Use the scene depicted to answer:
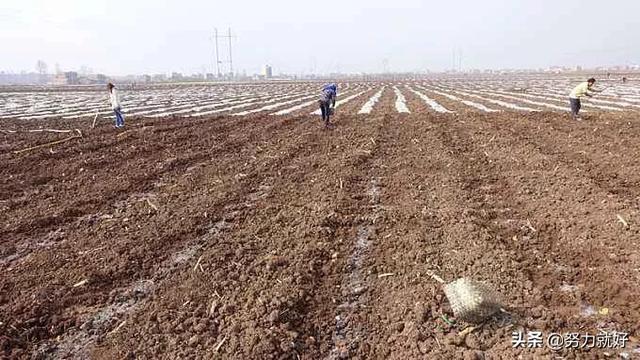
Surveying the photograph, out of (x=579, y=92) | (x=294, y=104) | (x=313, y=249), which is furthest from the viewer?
(x=294, y=104)

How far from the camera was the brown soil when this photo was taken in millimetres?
3811

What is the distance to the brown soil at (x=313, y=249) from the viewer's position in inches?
150

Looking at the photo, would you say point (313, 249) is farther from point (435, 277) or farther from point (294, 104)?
point (294, 104)

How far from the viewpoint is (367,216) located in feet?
21.7

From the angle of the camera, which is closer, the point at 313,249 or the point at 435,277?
the point at 435,277

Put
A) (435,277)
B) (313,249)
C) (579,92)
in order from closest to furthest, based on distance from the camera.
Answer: (435,277) → (313,249) → (579,92)

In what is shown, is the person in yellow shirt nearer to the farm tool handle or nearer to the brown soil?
the brown soil

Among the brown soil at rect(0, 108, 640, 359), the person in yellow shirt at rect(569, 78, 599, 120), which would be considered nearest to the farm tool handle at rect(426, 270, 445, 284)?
the brown soil at rect(0, 108, 640, 359)

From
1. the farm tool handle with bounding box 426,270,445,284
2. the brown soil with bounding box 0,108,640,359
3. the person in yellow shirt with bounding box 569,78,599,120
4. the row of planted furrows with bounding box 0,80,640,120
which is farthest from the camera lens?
the row of planted furrows with bounding box 0,80,640,120

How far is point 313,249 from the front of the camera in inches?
212

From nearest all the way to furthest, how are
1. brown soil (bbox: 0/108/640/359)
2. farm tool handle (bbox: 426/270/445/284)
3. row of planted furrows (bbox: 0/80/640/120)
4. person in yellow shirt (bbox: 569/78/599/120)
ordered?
brown soil (bbox: 0/108/640/359) → farm tool handle (bbox: 426/270/445/284) → person in yellow shirt (bbox: 569/78/599/120) → row of planted furrows (bbox: 0/80/640/120)

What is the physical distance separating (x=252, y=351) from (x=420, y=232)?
294cm

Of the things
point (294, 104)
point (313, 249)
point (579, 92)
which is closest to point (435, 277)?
point (313, 249)

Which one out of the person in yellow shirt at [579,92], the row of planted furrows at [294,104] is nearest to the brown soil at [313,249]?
the person in yellow shirt at [579,92]
